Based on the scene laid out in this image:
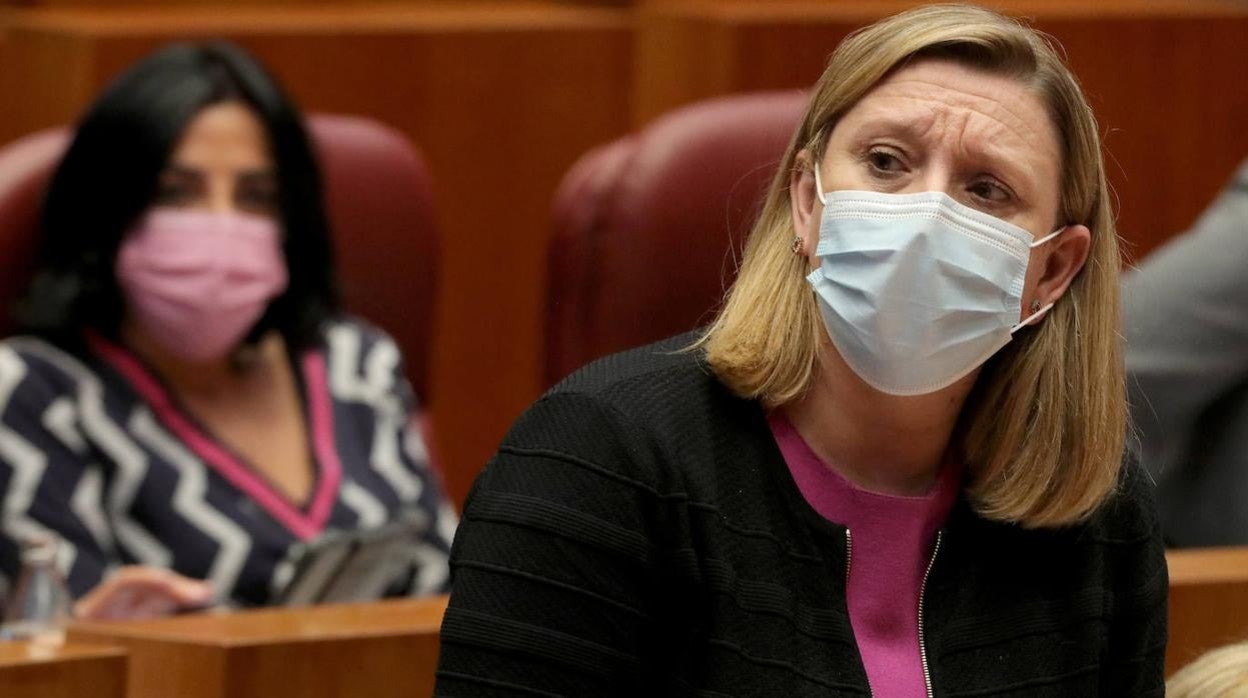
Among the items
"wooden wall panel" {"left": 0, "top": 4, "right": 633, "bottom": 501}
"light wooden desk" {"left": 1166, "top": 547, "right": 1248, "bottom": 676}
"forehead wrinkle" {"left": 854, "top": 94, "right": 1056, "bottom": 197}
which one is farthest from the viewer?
"wooden wall panel" {"left": 0, "top": 4, "right": 633, "bottom": 501}

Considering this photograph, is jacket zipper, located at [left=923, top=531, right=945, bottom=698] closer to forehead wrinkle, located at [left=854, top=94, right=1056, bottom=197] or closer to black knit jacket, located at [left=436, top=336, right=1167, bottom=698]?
black knit jacket, located at [left=436, top=336, right=1167, bottom=698]

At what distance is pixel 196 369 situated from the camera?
2.14 m

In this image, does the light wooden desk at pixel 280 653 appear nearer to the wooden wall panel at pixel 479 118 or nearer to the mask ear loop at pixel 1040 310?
the mask ear loop at pixel 1040 310

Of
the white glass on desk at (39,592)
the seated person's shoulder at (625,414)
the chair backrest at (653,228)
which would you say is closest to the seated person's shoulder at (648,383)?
the seated person's shoulder at (625,414)

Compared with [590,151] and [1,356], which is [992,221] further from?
[590,151]

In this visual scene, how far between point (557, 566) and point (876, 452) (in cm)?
25

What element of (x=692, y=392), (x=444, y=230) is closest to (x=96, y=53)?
(x=444, y=230)

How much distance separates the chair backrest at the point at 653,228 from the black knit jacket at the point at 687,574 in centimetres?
82

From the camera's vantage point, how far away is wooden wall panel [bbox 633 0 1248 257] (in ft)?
8.70

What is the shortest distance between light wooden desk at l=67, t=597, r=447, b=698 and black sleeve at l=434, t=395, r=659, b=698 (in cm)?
21

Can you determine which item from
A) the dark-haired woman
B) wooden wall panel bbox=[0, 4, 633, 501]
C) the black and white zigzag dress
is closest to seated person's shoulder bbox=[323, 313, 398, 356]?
the dark-haired woman

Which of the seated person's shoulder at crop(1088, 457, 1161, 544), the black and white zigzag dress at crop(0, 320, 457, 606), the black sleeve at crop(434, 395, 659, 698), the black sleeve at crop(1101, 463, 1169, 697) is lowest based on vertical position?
the black and white zigzag dress at crop(0, 320, 457, 606)

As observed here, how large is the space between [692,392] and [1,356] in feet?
3.12

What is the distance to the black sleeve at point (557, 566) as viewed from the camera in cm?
114
